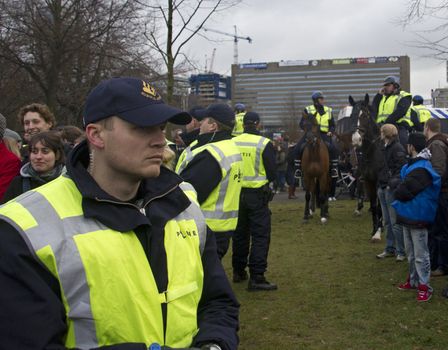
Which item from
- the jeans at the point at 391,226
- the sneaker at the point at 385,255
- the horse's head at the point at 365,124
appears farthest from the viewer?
the horse's head at the point at 365,124

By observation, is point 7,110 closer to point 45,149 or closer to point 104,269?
point 45,149

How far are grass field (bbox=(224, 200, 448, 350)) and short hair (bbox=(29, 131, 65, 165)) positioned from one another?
2557mm

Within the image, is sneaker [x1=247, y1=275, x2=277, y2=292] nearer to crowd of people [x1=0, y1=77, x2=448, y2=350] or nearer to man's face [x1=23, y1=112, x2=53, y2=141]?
man's face [x1=23, y1=112, x2=53, y2=141]

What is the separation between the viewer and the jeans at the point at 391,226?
29.1ft

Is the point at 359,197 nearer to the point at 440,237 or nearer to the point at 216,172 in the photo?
the point at 440,237

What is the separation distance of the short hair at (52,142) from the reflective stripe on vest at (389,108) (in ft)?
27.5

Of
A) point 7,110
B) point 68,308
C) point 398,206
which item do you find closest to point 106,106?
point 68,308

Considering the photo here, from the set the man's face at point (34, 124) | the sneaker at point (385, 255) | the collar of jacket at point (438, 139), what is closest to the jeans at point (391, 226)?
the sneaker at point (385, 255)

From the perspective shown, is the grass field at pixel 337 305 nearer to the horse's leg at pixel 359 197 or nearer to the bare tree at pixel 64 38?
the horse's leg at pixel 359 197

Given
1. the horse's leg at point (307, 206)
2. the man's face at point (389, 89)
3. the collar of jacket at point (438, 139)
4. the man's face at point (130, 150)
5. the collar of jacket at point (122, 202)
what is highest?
the man's face at point (389, 89)

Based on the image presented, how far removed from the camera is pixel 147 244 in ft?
7.01

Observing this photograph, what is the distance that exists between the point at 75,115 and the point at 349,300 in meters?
14.3

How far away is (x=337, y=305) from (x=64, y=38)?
13.4m

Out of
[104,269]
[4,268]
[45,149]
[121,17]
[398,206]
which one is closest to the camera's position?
[4,268]
